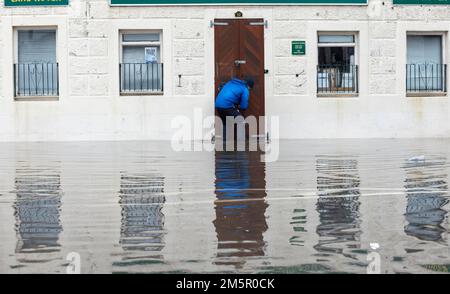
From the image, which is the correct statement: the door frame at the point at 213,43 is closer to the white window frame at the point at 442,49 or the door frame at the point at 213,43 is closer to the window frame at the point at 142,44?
the window frame at the point at 142,44

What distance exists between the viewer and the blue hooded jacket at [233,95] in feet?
73.4

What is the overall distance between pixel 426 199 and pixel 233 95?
40.7ft

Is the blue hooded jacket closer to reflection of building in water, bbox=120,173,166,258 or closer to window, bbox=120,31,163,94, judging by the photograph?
window, bbox=120,31,163,94

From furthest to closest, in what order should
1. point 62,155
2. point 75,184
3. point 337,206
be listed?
point 62,155, point 75,184, point 337,206

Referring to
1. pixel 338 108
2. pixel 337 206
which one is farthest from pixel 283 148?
pixel 337 206

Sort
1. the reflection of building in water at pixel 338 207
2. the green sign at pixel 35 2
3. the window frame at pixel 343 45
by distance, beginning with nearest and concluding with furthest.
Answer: the reflection of building in water at pixel 338 207, the green sign at pixel 35 2, the window frame at pixel 343 45

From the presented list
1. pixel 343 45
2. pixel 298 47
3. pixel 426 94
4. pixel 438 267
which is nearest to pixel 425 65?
pixel 426 94

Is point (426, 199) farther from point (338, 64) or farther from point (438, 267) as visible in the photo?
point (338, 64)

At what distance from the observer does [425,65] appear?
24969 millimetres

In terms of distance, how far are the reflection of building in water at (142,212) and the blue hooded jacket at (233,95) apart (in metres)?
8.84

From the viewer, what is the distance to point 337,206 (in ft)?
31.7

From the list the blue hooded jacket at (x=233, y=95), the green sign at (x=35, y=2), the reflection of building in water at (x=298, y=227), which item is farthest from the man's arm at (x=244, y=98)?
the reflection of building in water at (x=298, y=227)
